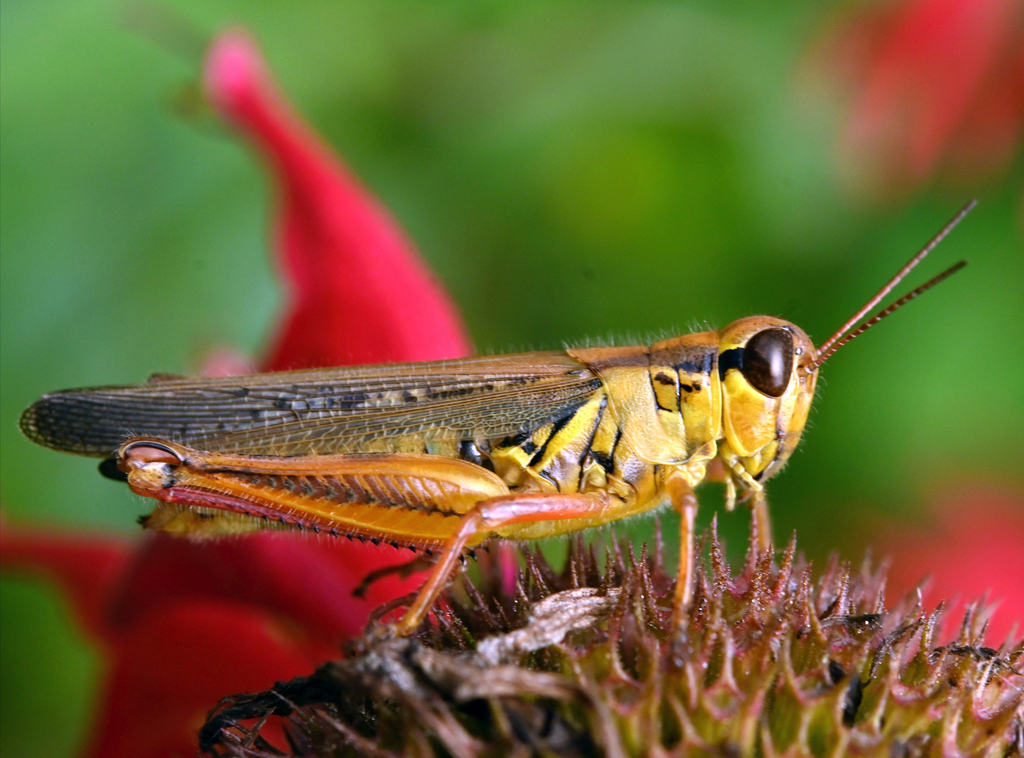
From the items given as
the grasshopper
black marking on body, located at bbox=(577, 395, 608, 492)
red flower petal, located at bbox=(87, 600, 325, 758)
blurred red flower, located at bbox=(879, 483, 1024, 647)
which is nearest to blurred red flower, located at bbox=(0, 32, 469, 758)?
red flower petal, located at bbox=(87, 600, 325, 758)

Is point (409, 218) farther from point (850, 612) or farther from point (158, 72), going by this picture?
point (850, 612)

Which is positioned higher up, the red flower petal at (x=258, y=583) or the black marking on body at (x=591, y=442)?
the black marking on body at (x=591, y=442)

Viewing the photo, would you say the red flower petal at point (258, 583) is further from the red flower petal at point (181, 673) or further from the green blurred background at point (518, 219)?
the green blurred background at point (518, 219)

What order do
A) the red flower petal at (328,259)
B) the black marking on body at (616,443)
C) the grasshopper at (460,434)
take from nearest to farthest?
the grasshopper at (460,434) → the black marking on body at (616,443) → the red flower petal at (328,259)

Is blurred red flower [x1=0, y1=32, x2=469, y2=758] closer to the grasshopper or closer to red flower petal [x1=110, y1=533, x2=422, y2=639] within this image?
red flower petal [x1=110, y1=533, x2=422, y2=639]

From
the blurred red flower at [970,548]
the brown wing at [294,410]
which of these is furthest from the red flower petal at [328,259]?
the blurred red flower at [970,548]

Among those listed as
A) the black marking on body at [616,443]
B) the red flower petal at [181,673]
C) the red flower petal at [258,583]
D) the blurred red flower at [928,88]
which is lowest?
the red flower petal at [181,673]

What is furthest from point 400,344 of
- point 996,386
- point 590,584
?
point 996,386
